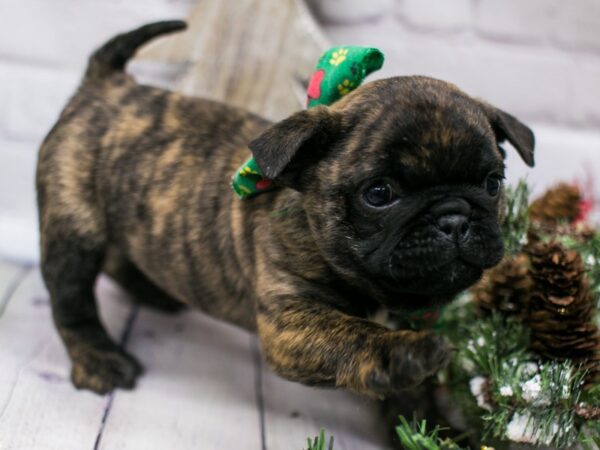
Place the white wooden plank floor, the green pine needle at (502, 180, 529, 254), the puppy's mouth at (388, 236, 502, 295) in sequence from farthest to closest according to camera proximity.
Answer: the green pine needle at (502, 180, 529, 254)
the white wooden plank floor
the puppy's mouth at (388, 236, 502, 295)

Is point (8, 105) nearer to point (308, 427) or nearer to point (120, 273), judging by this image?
point (120, 273)

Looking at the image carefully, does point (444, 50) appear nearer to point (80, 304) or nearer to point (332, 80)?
point (332, 80)

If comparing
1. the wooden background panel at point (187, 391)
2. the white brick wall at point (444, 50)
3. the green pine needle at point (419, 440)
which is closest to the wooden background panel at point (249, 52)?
the white brick wall at point (444, 50)

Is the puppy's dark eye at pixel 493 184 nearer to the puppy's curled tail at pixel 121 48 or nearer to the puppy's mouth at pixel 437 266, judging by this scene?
the puppy's mouth at pixel 437 266

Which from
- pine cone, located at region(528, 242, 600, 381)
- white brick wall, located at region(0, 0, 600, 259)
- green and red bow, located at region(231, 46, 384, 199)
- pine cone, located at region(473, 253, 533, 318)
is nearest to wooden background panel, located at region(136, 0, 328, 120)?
white brick wall, located at region(0, 0, 600, 259)

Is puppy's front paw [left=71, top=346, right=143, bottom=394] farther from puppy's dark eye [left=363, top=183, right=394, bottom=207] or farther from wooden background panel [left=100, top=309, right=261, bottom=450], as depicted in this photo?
puppy's dark eye [left=363, top=183, right=394, bottom=207]

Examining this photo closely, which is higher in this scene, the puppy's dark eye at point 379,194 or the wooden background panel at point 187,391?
the puppy's dark eye at point 379,194
